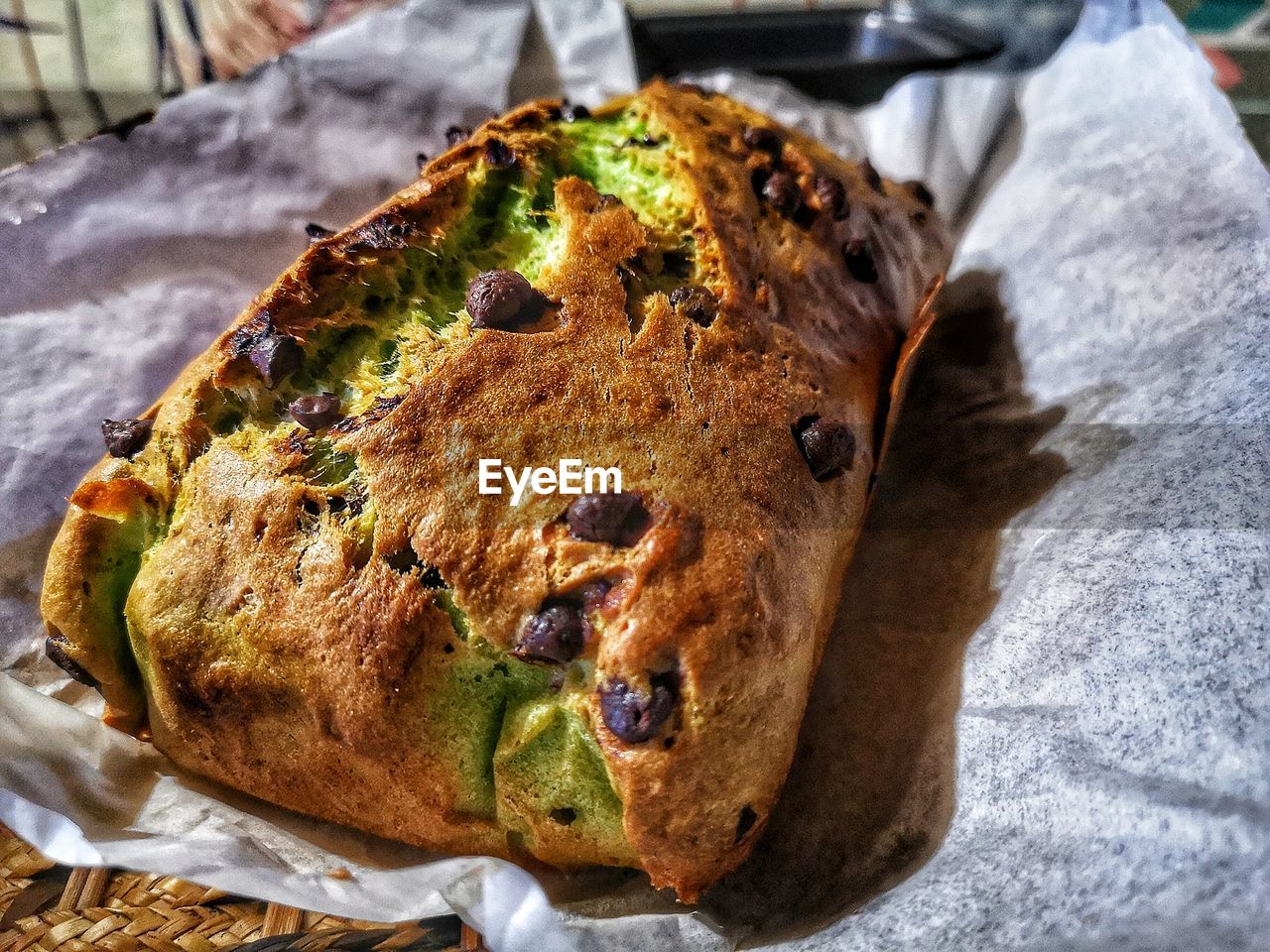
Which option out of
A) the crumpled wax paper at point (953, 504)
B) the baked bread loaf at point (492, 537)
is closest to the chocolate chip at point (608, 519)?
the baked bread loaf at point (492, 537)

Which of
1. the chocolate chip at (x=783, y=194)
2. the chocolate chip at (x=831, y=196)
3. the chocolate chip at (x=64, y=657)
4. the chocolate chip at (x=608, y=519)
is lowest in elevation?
the chocolate chip at (x=64, y=657)

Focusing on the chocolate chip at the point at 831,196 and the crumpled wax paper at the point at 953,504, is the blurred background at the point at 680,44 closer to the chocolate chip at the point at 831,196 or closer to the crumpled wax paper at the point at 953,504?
the crumpled wax paper at the point at 953,504

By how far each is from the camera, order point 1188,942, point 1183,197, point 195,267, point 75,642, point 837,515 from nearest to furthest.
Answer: point 1188,942
point 75,642
point 837,515
point 1183,197
point 195,267

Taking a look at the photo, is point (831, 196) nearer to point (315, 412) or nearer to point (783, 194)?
point (783, 194)

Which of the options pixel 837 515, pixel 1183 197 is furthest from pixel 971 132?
pixel 837 515

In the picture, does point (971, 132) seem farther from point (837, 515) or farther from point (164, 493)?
point (164, 493)

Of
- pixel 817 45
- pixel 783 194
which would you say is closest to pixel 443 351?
pixel 783 194

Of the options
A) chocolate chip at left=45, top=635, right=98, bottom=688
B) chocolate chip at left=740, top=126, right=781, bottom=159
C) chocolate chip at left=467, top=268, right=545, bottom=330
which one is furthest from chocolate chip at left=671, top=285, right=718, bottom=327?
chocolate chip at left=45, top=635, right=98, bottom=688
